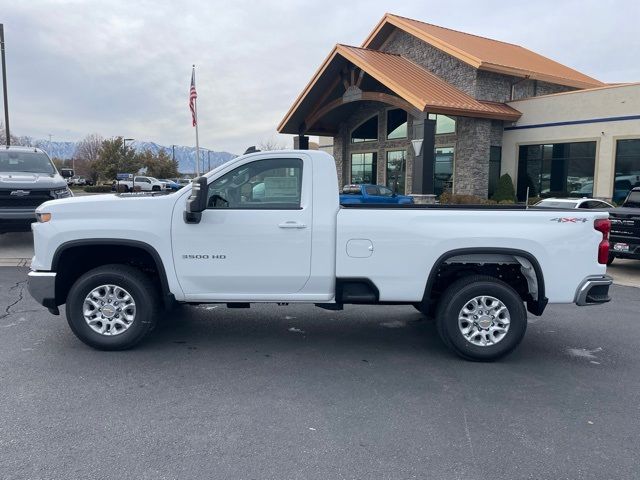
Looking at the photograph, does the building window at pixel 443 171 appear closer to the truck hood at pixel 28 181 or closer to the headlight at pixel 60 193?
the headlight at pixel 60 193

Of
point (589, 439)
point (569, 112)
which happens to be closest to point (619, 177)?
point (569, 112)

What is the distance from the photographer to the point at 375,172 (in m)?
29.8

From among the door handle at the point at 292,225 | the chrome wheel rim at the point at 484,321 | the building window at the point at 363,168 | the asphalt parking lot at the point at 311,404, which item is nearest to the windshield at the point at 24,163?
the asphalt parking lot at the point at 311,404

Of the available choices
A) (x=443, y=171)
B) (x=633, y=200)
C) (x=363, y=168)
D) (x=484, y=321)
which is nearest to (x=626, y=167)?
(x=443, y=171)

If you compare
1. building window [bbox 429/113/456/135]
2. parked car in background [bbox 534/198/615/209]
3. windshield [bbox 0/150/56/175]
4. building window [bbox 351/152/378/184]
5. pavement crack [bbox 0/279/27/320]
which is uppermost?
building window [bbox 429/113/456/135]

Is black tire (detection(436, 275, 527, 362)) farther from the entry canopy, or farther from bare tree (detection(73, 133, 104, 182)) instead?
bare tree (detection(73, 133, 104, 182))

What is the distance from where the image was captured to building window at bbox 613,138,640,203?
1939 centimetres

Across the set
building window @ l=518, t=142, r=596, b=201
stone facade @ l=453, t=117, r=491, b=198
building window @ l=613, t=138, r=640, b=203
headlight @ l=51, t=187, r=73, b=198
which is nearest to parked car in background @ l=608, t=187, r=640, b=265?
building window @ l=613, t=138, r=640, b=203

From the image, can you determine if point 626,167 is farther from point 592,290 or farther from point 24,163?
point 24,163

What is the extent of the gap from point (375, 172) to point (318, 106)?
4979 mm

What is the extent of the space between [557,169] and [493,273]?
61.8ft

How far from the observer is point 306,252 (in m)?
5.00

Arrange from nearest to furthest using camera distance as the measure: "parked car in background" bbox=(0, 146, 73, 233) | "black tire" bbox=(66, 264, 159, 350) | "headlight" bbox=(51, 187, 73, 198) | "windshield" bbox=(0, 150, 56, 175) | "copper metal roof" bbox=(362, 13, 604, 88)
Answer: "black tire" bbox=(66, 264, 159, 350) < "parked car in background" bbox=(0, 146, 73, 233) < "headlight" bbox=(51, 187, 73, 198) < "windshield" bbox=(0, 150, 56, 175) < "copper metal roof" bbox=(362, 13, 604, 88)

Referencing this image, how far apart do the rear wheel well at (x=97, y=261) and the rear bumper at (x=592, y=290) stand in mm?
3997
